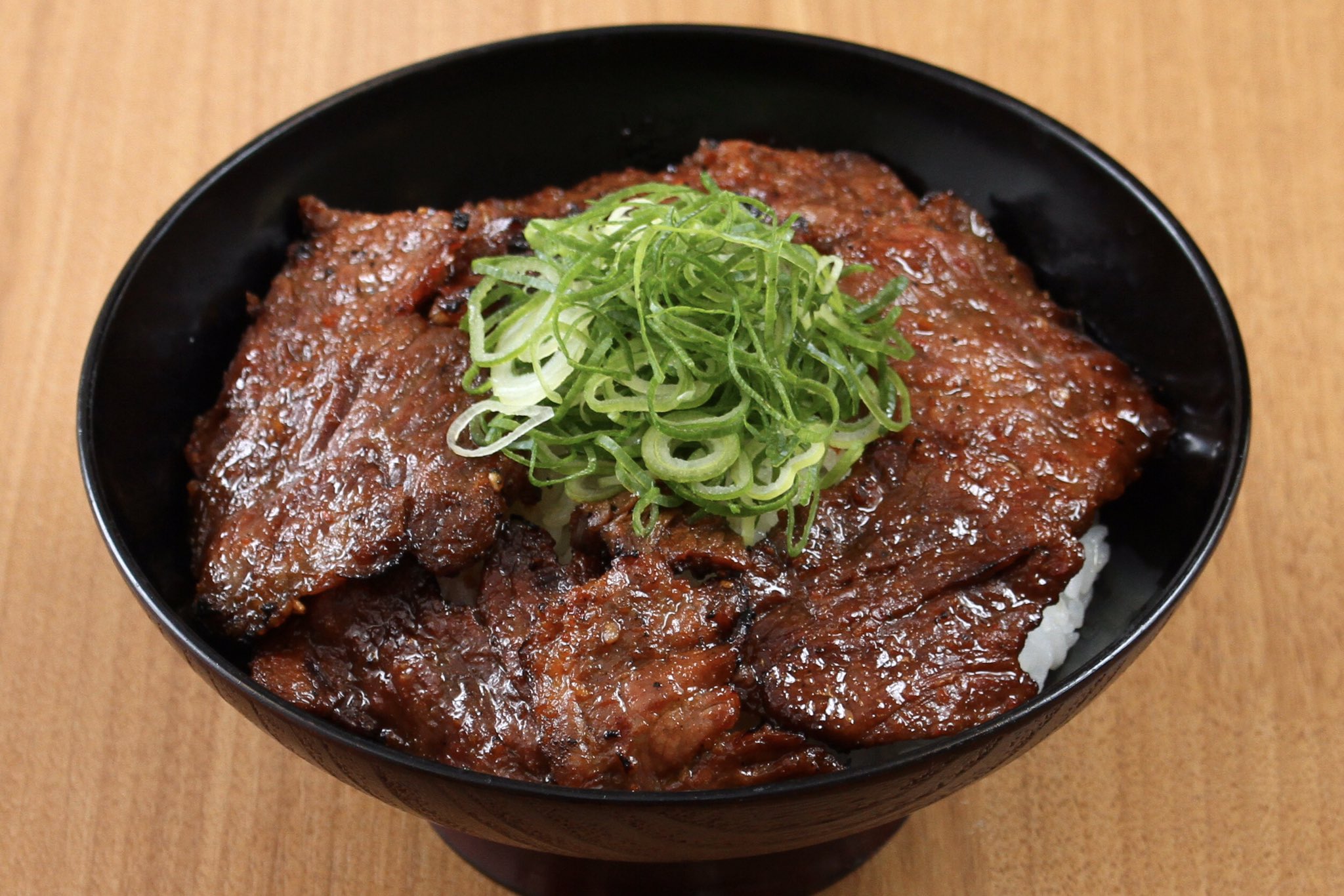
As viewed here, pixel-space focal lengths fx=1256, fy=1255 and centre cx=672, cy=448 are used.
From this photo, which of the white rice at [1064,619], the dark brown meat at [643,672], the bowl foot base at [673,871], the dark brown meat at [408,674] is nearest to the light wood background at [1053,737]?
the bowl foot base at [673,871]

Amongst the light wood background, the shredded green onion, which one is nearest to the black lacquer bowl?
the light wood background

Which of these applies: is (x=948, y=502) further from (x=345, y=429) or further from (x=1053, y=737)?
(x=345, y=429)

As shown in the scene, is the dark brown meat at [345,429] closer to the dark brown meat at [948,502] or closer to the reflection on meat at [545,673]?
the reflection on meat at [545,673]

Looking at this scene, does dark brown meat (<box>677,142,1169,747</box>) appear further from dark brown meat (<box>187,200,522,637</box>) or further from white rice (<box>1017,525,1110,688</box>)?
dark brown meat (<box>187,200,522,637</box>)

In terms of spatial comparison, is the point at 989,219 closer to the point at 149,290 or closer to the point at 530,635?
the point at 530,635

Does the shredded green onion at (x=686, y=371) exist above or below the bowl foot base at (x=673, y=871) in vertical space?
above

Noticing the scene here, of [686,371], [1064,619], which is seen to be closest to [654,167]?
[686,371]

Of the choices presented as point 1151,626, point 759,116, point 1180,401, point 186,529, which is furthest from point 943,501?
point 186,529
